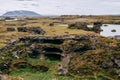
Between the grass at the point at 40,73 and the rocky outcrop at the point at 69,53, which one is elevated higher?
the rocky outcrop at the point at 69,53

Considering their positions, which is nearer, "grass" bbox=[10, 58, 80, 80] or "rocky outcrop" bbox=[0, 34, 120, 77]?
Answer: "grass" bbox=[10, 58, 80, 80]

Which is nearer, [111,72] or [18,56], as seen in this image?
[111,72]

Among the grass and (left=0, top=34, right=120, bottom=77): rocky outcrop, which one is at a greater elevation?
(left=0, top=34, right=120, bottom=77): rocky outcrop

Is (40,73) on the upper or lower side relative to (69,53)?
lower

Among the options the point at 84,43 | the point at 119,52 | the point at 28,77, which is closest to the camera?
the point at 28,77

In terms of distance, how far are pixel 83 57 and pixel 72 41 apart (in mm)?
5569

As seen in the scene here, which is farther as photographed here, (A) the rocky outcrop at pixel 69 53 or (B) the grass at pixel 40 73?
(A) the rocky outcrop at pixel 69 53

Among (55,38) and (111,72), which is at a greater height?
(55,38)

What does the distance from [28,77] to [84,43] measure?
13.7 m

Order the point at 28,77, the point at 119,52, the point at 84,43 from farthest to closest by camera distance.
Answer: the point at 84,43 < the point at 119,52 < the point at 28,77

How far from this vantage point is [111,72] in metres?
50.7

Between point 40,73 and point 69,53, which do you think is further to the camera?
point 69,53

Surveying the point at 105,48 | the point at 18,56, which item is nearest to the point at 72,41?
the point at 105,48

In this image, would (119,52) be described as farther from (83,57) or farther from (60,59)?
(60,59)
